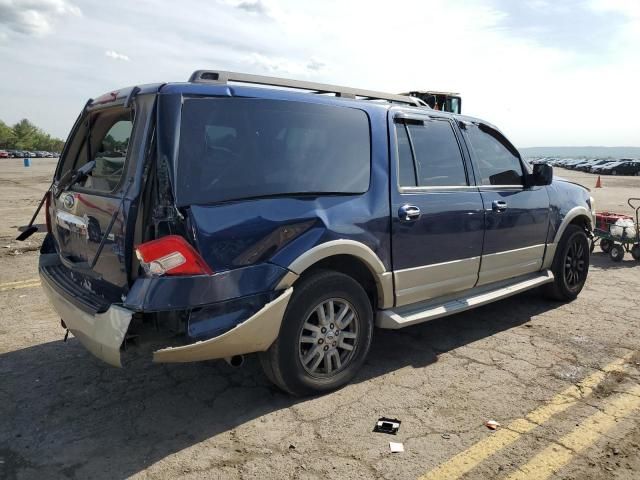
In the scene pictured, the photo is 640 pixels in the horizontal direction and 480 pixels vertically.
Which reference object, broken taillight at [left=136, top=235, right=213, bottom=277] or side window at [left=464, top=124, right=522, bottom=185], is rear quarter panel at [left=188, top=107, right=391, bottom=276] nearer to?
broken taillight at [left=136, top=235, right=213, bottom=277]

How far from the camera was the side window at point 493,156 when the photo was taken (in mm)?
4512

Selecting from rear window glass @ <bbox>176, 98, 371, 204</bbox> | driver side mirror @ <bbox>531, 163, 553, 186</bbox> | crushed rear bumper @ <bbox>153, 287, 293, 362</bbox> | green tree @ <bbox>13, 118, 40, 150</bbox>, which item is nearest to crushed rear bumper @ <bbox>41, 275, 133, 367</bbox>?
crushed rear bumper @ <bbox>153, 287, 293, 362</bbox>

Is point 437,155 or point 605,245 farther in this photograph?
point 605,245

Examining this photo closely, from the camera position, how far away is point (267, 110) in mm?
3117

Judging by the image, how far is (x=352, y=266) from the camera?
3564 millimetres

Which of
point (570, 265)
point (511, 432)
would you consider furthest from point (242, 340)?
point (570, 265)

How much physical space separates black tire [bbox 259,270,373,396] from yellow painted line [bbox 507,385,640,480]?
1.26 metres

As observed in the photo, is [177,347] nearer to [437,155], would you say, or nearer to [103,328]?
[103,328]

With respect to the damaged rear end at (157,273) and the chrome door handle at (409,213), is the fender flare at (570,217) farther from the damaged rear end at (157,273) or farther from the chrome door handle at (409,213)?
the damaged rear end at (157,273)

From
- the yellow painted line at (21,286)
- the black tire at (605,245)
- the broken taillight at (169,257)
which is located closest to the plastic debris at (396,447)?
the broken taillight at (169,257)

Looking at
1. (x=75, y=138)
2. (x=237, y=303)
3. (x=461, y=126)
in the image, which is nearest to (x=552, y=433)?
(x=237, y=303)

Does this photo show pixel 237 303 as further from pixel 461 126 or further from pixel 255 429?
pixel 461 126

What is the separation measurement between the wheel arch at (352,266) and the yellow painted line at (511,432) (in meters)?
1.14

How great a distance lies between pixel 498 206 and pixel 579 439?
2077mm
